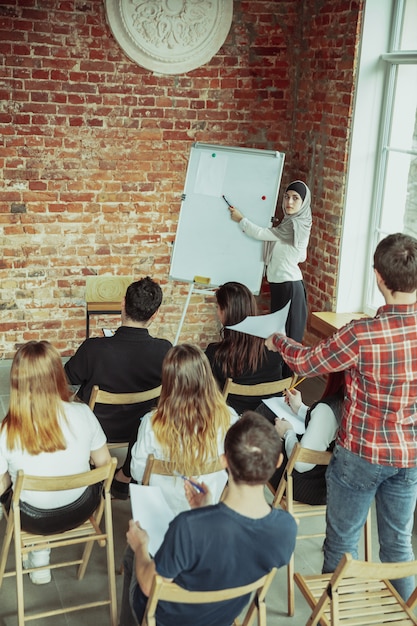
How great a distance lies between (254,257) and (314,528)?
7.14 ft

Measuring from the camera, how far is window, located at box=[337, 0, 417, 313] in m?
5.09

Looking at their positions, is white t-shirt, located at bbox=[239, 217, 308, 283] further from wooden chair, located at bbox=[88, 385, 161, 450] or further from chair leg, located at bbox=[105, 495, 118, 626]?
chair leg, located at bbox=[105, 495, 118, 626]

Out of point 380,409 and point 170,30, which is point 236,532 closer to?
point 380,409

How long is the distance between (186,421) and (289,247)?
268 centimetres

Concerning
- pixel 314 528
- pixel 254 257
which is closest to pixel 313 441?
pixel 314 528

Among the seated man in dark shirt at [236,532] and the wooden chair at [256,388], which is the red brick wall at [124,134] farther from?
the seated man in dark shirt at [236,532]

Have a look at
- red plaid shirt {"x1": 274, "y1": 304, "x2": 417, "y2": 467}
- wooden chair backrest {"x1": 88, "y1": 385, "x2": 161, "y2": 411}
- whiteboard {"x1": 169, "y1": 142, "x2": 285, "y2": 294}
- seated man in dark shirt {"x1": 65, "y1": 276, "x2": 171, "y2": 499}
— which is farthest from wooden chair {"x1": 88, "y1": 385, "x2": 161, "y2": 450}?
whiteboard {"x1": 169, "y1": 142, "x2": 285, "y2": 294}

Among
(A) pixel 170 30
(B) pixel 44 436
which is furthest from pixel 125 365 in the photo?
(A) pixel 170 30

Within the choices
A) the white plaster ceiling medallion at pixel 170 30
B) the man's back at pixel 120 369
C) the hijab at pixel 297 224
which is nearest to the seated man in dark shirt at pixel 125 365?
the man's back at pixel 120 369

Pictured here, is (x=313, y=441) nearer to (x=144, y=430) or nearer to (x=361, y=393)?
(x=361, y=393)

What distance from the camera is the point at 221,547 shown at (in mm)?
2012

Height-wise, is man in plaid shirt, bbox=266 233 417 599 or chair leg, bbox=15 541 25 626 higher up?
man in plaid shirt, bbox=266 233 417 599

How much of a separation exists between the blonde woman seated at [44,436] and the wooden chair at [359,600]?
95 cm

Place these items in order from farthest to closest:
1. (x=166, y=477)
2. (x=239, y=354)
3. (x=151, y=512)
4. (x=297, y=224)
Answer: (x=297, y=224) → (x=239, y=354) → (x=166, y=477) → (x=151, y=512)
